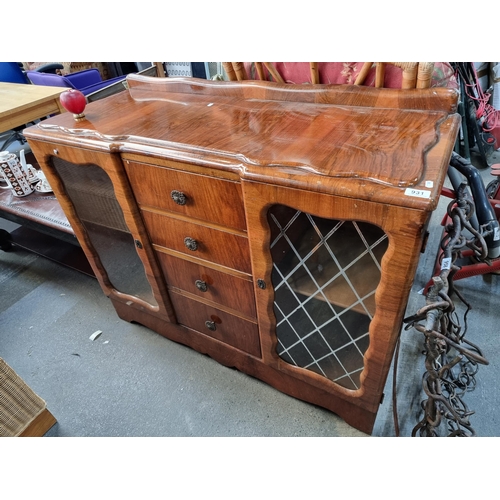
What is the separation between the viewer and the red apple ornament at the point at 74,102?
1037mm

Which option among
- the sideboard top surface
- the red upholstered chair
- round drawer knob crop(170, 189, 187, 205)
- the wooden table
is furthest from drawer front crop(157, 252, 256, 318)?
the wooden table

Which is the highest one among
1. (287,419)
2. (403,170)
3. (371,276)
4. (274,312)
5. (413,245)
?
(403,170)

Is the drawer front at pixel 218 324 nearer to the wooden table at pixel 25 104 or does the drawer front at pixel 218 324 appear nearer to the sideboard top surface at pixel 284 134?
the sideboard top surface at pixel 284 134

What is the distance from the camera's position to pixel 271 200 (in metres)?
0.76

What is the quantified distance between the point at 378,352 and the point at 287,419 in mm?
516

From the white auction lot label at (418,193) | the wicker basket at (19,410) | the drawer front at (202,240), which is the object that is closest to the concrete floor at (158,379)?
the wicker basket at (19,410)

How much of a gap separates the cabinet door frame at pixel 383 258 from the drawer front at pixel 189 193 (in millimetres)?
57

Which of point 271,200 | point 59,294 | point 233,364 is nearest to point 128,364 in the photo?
point 233,364

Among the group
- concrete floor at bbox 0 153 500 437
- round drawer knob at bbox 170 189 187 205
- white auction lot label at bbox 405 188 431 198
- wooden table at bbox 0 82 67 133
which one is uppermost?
white auction lot label at bbox 405 188 431 198

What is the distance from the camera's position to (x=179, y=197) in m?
0.92

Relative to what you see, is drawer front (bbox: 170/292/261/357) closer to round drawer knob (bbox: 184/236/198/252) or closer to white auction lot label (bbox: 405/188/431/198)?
round drawer knob (bbox: 184/236/198/252)

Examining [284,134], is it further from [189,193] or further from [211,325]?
[211,325]

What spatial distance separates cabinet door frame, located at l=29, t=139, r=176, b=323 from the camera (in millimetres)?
993

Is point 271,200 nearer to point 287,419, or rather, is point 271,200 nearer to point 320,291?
point 320,291
